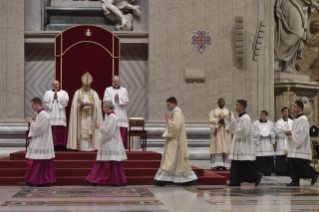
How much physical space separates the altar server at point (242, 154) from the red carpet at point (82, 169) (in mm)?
442

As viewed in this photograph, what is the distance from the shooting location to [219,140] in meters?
12.5

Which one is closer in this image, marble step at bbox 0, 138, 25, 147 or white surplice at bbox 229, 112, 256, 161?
white surplice at bbox 229, 112, 256, 161

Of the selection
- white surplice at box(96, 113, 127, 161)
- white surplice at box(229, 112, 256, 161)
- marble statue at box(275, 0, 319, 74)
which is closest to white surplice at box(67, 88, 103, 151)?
white surplice at box(96, 113, 127, 161)

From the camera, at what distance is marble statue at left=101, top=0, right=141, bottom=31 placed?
13547 millimetres

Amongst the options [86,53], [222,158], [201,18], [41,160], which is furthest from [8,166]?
[201,18]

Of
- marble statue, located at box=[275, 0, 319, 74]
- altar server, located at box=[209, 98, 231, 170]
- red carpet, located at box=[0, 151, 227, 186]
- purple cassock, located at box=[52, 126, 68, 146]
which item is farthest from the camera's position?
marble statue, located at box=[275, 0, 319, 74]

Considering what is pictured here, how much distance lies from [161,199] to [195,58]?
6300 millimetres

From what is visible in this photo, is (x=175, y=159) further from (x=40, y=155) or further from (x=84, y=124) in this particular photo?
(x=84, y=124)

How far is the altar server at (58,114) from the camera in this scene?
11.7 metres

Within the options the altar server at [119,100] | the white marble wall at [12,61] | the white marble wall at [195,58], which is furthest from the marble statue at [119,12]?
the altar server at [119,100]

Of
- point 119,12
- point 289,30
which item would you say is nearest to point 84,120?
point 119,12

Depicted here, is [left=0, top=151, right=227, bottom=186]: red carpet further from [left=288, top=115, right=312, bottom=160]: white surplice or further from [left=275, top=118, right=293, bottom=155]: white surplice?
[left=275, top=118, right=293, bottom=155]: white surplice

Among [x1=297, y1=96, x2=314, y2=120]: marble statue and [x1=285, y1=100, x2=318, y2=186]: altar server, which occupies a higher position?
[x1=297, y1=96, x2=314, y2=120]: marble statue

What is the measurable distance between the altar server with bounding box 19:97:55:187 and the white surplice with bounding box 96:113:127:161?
82 centimetres
